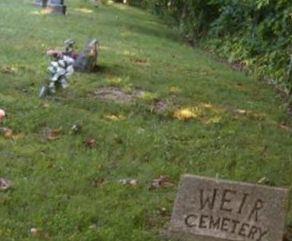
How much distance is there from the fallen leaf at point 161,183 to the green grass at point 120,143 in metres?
0.07

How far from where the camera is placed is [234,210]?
4871 mm

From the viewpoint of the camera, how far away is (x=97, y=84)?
973 cm

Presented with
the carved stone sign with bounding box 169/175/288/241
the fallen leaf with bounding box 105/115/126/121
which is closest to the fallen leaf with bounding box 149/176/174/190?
the carved stone sign with bounding box 169/175/288/241

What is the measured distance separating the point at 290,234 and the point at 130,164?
5.81ft

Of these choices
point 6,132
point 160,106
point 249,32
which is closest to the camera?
point 6,132

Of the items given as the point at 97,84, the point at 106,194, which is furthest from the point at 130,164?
the point at 97,84

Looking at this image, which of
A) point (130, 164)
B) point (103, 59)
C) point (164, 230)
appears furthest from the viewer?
point (103, 59)

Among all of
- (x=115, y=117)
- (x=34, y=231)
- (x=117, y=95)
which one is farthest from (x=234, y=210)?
(x=117, y=95)

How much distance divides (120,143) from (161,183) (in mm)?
1097

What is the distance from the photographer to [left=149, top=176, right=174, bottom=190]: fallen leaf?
6.13 metres

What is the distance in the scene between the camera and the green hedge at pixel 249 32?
42.9 ft

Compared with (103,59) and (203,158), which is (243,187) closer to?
(203,158)

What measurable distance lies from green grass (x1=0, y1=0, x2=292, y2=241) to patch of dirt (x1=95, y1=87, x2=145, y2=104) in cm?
13

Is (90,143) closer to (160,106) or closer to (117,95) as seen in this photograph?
(160,106)
